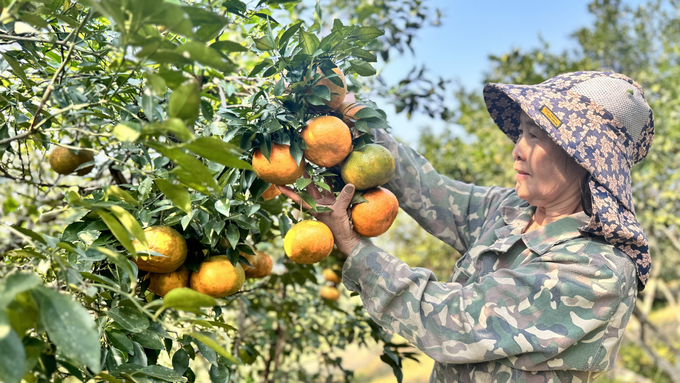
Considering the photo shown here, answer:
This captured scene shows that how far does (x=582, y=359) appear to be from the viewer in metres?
1.25

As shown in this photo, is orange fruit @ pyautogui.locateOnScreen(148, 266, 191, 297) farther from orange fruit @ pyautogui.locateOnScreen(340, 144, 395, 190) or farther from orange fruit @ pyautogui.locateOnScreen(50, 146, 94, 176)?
orange fruit @ pyautogui.locateOnScreen(50, 146, 94, 176)

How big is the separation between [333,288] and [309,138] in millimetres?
1600

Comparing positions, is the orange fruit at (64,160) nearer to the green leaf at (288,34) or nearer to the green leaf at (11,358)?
the green leaf at (288,34)

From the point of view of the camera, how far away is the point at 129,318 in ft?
2.98

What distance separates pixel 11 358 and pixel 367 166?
0.85 meters

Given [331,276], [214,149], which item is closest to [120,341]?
[214,149]

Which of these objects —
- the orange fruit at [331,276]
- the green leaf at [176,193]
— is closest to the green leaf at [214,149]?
the green leaf at [176,193]

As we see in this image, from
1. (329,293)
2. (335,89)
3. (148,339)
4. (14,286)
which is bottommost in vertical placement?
(329,293)

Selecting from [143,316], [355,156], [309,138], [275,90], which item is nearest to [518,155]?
[355,156]

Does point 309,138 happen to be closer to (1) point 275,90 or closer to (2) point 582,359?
(1) point 275,90

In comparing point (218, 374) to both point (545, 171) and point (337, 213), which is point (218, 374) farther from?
point (545, 171)

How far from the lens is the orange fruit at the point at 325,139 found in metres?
1.14

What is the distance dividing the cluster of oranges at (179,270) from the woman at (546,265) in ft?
0.82

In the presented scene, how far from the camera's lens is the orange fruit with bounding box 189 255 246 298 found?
1.14 meters
